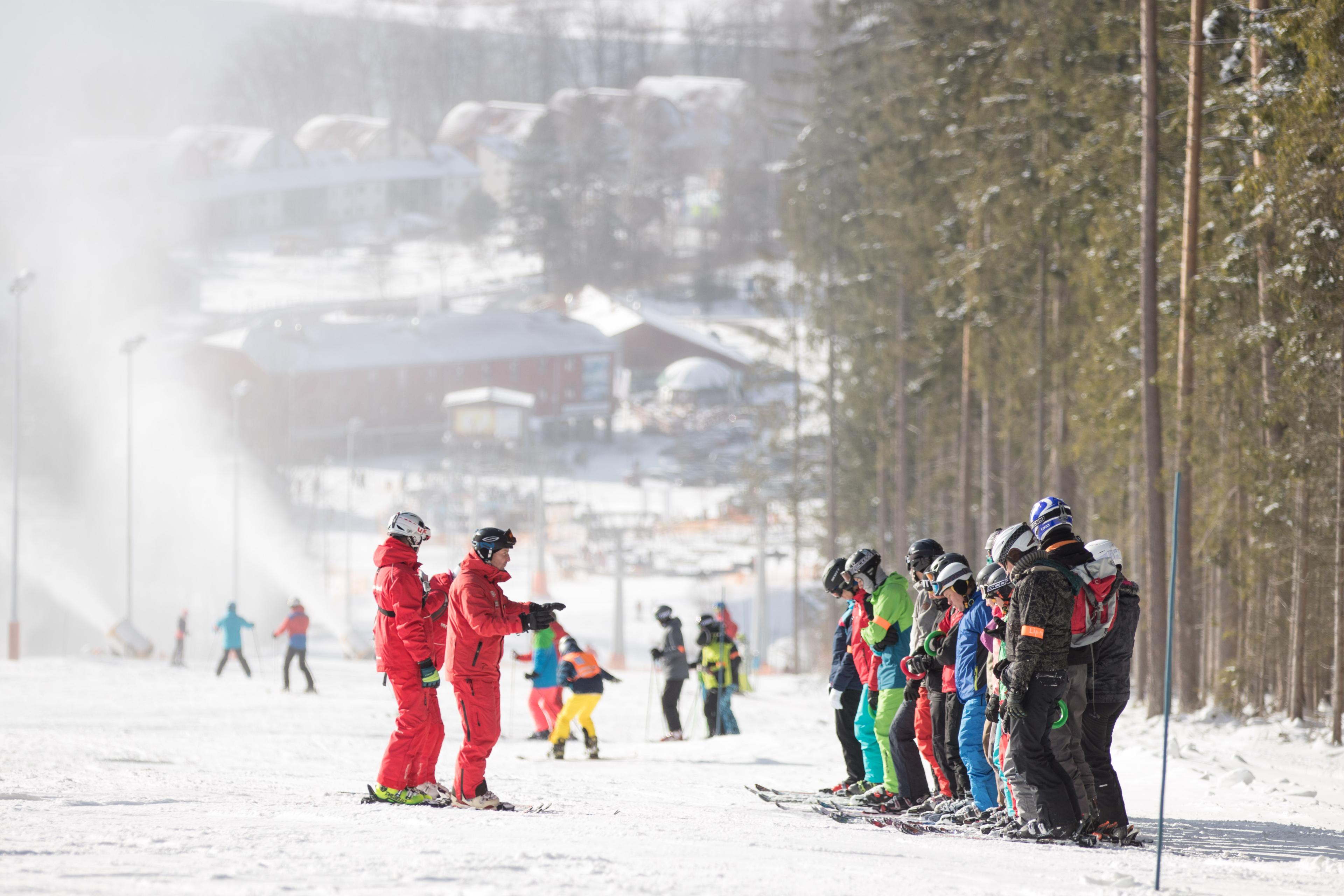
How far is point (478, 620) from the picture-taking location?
7.66 metres

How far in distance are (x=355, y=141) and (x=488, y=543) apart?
13486cm

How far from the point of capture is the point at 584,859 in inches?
244

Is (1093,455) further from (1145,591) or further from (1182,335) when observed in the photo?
(1182,335)

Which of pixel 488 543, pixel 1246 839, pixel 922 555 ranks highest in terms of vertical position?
pixel 488 543

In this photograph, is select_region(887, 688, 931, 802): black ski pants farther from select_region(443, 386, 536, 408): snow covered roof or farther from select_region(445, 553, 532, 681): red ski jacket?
select_region(443, 386, 536, 408): snow covered roof

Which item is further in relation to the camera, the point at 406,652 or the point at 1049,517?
the point at 406,652

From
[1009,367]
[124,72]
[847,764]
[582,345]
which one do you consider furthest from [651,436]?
[124,72]

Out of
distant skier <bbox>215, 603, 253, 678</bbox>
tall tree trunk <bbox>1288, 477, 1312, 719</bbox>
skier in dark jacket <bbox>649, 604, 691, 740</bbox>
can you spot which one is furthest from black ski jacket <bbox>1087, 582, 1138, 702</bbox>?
distant skier <bbox>215, 603, 253, 678</bbox>

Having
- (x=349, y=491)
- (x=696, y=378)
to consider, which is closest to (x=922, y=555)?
(x=349, y=491)

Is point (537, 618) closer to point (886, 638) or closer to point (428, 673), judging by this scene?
point (428, 673)

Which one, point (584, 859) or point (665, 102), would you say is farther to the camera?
point (665, 102)

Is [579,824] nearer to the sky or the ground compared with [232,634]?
nearer to the sky

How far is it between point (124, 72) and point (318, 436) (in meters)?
114

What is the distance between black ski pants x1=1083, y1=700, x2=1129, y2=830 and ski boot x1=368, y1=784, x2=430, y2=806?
3711mm
